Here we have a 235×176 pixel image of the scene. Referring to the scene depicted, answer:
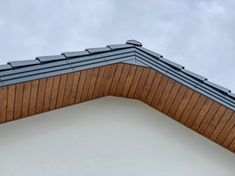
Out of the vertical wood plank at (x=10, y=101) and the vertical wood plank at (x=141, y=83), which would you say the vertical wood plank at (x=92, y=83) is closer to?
the vertical wood plank at (x=141, y=83)

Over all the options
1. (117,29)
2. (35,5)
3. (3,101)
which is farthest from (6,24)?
(3,101)

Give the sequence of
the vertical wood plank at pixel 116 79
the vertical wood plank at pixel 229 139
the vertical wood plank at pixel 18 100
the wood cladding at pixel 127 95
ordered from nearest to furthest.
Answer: the vertical wood plank at pixel 18 100
the wood cladding at pixel 127 95
the vertical wood plank at pixel 116 79
the vertical wood plank at pixel 229 139

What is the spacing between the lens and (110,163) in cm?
693

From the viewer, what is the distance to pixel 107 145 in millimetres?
7059

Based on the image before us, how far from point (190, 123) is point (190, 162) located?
60 centimetres

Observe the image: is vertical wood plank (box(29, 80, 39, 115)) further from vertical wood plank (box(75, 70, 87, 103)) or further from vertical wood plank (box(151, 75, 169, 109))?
vertical wood plank (box(151, 75, 169, 109))

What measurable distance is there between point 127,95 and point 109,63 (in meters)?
0.94

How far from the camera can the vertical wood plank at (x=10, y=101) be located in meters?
6.04

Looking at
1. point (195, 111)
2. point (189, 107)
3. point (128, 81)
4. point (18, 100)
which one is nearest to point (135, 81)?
point (128, 81)

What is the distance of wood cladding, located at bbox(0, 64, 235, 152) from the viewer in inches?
250

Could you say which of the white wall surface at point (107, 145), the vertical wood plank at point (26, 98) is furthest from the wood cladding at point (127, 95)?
the white wall surface at point (107, 145)

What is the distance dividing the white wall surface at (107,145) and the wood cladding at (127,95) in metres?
0.17

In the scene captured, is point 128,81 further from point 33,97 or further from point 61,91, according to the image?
point 33,97

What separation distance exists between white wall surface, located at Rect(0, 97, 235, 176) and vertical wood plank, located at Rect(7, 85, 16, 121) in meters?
0.20
